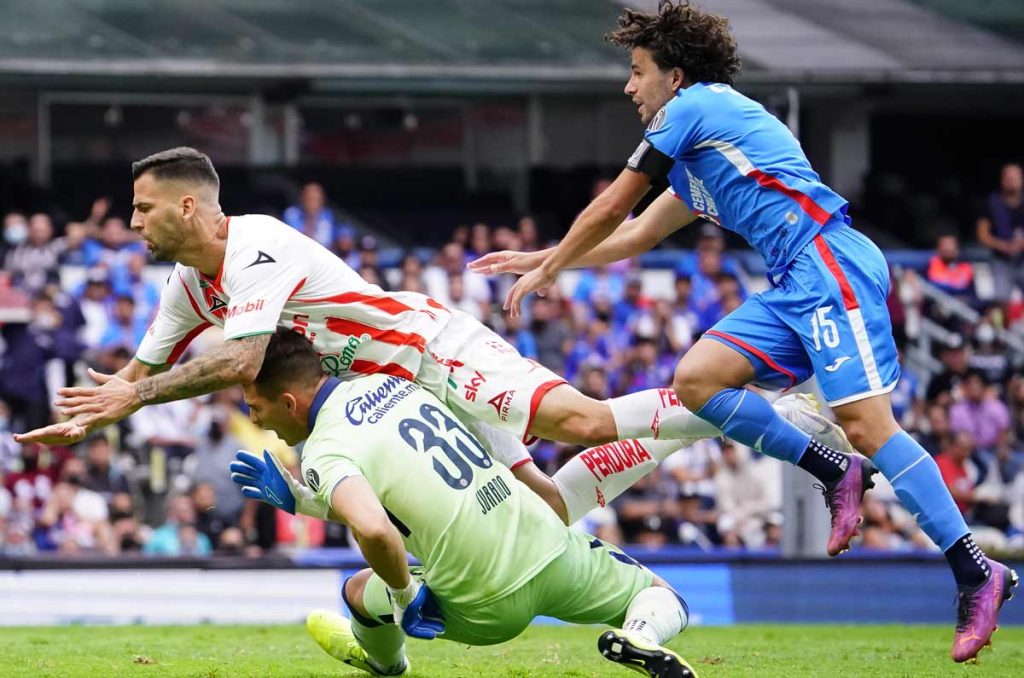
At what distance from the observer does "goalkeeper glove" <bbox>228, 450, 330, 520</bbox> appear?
6.84 m

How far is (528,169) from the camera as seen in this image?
2152 centimetres

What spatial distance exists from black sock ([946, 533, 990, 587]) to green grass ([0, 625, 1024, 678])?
948 mm

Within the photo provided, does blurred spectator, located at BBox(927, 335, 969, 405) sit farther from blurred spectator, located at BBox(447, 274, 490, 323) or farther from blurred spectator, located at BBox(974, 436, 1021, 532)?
blurred spectator, located at BBox(447, 274, 490, 323)

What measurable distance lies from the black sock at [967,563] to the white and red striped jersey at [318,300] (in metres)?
2.72

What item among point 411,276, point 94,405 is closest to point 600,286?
point 411,276

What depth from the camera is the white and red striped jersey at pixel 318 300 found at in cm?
750

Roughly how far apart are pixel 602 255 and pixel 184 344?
2301 mm

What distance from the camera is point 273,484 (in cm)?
688

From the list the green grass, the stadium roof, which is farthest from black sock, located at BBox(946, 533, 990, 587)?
the stadium roof

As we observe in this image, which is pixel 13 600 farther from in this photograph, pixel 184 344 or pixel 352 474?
pixel 352 474

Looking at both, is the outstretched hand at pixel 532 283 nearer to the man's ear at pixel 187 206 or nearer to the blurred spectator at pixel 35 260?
the man's ear at pixel 187 206

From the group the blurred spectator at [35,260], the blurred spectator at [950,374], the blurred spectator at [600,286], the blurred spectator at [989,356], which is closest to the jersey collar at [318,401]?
the blurred spectator at [35,260]

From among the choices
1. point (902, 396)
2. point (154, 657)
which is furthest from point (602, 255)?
point (902, 396)

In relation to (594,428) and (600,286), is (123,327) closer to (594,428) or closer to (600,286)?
(600,286)
